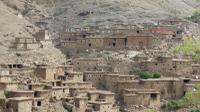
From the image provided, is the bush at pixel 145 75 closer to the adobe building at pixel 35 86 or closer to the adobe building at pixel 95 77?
the adobe building at pixel 95 77

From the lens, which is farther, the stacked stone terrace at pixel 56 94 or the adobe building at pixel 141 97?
the adobe building at pixel 141 97

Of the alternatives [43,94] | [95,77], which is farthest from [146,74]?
[43,94]

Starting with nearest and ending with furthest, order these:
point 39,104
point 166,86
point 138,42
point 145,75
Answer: point 39,104 < point 166,86 < point 145,75 < point 138,42

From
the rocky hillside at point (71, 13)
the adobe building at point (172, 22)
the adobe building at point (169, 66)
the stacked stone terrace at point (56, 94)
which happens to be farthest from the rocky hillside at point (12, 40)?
the adobe building at point (172, 22)

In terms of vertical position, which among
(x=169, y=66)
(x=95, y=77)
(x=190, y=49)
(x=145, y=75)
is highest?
(x=190, y=49)

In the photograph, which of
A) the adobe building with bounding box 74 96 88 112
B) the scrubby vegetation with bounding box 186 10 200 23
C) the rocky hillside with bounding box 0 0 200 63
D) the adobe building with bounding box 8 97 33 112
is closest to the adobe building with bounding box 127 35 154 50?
the rocky hillside with bounding box 0 0 200 63

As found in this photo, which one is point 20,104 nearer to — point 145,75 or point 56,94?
point 56,94

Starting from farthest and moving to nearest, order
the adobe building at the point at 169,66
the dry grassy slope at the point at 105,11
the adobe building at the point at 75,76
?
the dry grassy slope at the point at 105,11
the adobe building at the point at 169,66
the adobe building at the point at 75,76

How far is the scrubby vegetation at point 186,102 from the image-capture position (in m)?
54.2

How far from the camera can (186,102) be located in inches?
2133

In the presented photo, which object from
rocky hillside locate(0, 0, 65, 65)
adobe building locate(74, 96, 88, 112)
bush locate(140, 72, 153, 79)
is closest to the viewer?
adobe building locate(74, 96, 88, 112)

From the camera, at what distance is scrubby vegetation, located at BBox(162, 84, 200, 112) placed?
5419cm

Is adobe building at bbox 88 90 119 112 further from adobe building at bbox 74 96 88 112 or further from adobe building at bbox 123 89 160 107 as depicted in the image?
adobe building at bbox 123 89 160 107


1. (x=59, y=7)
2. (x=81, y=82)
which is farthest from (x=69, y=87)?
(x=59, y=7)
